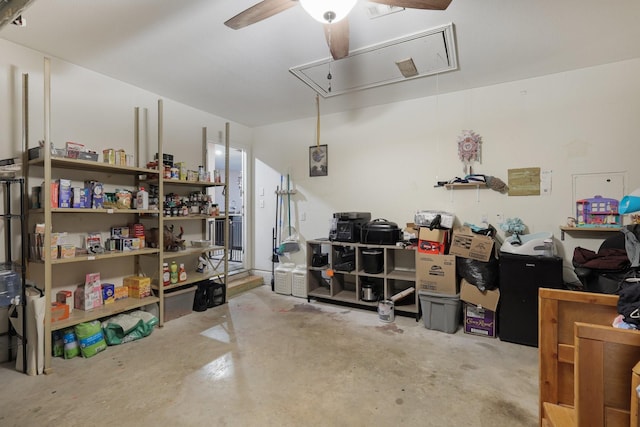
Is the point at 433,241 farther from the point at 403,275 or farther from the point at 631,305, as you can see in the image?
the point at 631,305

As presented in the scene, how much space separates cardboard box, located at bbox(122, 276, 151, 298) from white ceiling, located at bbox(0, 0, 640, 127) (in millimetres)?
2188

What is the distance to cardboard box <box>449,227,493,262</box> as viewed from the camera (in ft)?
9.21

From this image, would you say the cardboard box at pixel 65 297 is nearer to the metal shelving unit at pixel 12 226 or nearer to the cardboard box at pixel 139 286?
the metal shelving unit at pixel 12 226

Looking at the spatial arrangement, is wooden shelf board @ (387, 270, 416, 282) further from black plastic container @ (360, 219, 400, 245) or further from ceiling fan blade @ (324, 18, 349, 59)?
ceiling fan blade @ (324, 18, 349, 59)

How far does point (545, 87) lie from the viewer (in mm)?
3096

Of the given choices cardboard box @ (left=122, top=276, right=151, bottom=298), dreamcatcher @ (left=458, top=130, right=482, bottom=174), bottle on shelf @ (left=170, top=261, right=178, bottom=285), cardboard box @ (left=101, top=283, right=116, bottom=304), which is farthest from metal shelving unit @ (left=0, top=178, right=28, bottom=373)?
dreamcatcher @ (left=458, top=130, right=482, bottom=174)

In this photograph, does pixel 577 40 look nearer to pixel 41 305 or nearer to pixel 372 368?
pixel 372 368

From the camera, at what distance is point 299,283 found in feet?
13.5

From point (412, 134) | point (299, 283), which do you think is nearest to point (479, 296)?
point (412, 134)

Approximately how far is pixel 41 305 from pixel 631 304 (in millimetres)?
3537

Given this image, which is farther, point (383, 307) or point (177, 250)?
point (177, 250)

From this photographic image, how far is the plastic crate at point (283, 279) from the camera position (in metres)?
4.25

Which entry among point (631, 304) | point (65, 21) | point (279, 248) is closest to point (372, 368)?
point (631, 304)

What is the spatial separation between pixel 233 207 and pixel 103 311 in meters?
4.75
